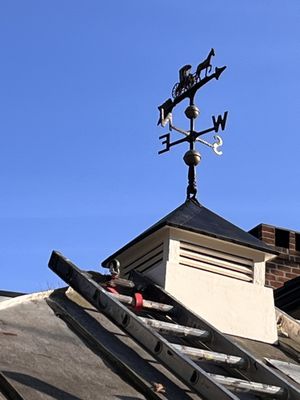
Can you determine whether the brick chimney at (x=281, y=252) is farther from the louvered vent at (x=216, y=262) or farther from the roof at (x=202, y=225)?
the louvered vent at (x=216, y=262)

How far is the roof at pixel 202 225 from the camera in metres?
7.89

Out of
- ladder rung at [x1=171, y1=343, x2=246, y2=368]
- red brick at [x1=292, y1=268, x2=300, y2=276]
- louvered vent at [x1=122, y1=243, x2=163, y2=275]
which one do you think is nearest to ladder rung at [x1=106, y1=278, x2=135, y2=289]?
louvered vent at [x1=122, y1=243, x2=163, y2=275]

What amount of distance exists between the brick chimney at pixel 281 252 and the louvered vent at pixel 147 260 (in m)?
4.62

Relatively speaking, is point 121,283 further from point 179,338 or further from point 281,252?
point 281,252

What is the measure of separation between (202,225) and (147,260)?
59cm

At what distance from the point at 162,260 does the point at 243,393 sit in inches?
85.6

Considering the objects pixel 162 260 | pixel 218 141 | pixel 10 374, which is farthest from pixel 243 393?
pixel 218 141

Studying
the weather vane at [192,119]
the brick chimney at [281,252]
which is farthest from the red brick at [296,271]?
the weather vane at [192,119]

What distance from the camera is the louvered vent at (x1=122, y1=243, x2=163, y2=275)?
7949 mm

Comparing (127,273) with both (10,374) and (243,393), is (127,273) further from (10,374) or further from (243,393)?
(10,374)

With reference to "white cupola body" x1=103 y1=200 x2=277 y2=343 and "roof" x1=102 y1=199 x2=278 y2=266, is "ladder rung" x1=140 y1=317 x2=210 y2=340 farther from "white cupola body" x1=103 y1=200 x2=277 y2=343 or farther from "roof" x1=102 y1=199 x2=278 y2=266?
"roof" x1=102 y1=199 x2=278 y2=266

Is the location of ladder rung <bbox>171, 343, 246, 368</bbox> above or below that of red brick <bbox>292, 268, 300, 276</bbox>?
below

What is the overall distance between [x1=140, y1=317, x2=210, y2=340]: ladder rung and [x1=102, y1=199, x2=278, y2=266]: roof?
1.52m

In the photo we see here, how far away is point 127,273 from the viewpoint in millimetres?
8281
